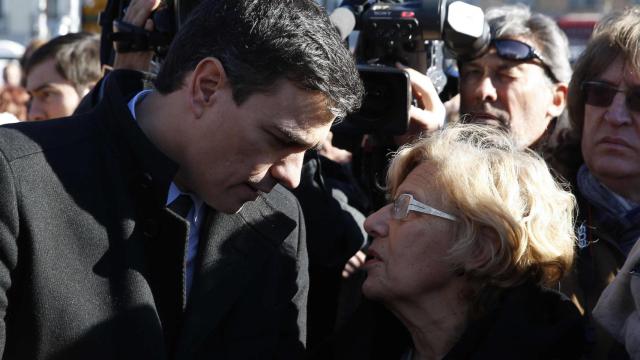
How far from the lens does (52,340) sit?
2027mm

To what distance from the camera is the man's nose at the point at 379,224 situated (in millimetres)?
2572

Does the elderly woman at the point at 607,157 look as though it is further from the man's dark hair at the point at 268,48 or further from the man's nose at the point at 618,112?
the man's dark hair at the point at 268,48

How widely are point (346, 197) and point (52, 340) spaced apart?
56.2 inches

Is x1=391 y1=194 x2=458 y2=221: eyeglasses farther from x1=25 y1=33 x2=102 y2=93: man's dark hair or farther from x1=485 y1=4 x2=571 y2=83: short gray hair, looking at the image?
x1=25 y1=33 x2=102 y2=93: man's dark hair

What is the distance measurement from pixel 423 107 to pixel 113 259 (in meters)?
1.33

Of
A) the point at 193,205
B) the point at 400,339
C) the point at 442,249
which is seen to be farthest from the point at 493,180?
the point at 193,205

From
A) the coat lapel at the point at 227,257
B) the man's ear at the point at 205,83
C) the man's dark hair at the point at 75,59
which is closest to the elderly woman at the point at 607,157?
the coat lapel at the point at 227,257

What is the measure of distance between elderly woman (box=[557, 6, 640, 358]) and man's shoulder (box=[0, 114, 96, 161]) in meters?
1.48

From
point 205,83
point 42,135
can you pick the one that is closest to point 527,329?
point 205,83

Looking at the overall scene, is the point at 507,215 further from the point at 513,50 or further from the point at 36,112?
the point at 36,112

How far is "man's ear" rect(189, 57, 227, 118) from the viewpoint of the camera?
2.20 meters

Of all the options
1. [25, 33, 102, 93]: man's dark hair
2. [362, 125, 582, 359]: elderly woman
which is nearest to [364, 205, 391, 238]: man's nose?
[362, 125, 582, 359]: elderly woman

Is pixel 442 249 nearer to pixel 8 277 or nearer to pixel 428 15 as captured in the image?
pixel 428 15

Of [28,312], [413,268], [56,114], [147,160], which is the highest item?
[147,160]
